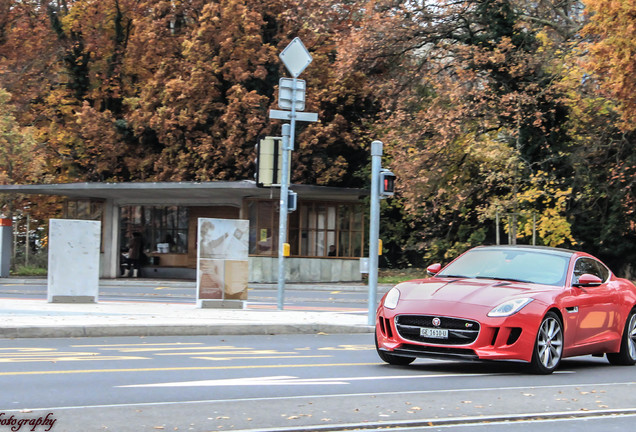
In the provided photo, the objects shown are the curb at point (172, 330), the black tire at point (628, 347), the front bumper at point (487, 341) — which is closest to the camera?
the front bumper at point (487, 341)

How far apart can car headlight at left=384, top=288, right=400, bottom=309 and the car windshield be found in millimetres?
1003

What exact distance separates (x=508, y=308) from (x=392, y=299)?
4.44 ft

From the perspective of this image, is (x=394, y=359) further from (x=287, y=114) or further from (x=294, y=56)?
(x=294, y=56)

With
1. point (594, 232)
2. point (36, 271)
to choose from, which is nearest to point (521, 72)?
point (594, 232)

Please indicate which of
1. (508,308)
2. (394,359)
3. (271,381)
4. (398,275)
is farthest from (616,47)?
(398,275)

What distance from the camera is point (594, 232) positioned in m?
35.5

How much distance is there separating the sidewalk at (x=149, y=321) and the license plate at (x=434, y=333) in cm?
559

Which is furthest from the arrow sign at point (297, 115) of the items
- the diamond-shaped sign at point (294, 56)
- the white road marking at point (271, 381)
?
the white road marking at point (271, 381)

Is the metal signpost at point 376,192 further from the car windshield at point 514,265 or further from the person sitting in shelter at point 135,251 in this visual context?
the person sitting in shelter at point 135,251

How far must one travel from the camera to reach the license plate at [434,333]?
1062 cm

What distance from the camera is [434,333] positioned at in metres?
10.7

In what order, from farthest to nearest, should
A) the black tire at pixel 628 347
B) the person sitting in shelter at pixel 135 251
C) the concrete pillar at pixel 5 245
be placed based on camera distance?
the person sitting in shelter at pixel 135 251 < the concrete pillar at pixel 5 245 < the black tire at pixel 628 347

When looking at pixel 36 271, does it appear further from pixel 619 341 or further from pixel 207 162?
pixel 619 341

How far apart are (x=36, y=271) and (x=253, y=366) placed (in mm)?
29450
